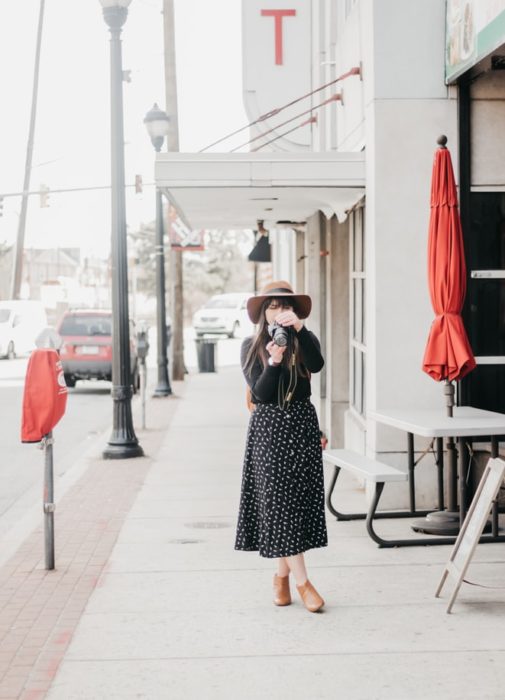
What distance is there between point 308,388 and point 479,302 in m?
3.22

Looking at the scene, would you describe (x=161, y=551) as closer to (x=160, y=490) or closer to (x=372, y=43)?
(x=160, y=490)

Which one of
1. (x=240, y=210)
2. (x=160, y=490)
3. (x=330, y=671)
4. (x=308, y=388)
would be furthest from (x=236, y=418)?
(x=330, y=671)

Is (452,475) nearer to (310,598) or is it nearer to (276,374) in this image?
(310,598)

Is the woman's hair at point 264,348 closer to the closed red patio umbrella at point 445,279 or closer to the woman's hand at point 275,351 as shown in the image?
the woman's hand at point 275,351

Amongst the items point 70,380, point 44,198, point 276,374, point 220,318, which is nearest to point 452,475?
point 276,374

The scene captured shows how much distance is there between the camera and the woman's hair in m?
6.12

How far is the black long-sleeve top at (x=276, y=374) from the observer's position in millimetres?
6043

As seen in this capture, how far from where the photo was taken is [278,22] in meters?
14.1

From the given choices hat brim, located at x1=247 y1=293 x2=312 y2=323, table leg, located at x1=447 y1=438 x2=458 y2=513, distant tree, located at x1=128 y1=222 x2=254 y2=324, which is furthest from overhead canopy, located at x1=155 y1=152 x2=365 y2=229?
distant tree, located at x1=128 y1=222 x2=254 y2=324

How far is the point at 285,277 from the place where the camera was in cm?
2088

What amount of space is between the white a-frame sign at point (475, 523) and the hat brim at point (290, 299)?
4.34 ft

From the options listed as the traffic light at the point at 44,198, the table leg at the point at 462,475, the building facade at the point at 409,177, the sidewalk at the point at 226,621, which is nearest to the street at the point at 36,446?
the sidewalk at the point at 226,621

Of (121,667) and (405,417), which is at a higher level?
(405,417)

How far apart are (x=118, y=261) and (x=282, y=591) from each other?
693cm
